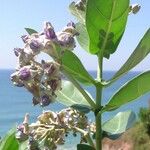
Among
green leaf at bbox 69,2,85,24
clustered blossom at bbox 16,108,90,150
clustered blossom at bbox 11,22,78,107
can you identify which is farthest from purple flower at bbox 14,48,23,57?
green leaf at bbox 69,2,85,24

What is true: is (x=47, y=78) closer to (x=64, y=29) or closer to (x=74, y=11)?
(x=64, y=29)

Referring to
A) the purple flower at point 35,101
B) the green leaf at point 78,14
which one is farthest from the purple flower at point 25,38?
the green leaf at point 78,14

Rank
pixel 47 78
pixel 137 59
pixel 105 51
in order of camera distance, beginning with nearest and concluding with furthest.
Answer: pixel 47 78 < pixel 137 59 < pixel 105 51

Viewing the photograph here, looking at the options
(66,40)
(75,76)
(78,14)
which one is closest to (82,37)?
(78,14)

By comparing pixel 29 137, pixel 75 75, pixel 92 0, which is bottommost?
pixel 29 137

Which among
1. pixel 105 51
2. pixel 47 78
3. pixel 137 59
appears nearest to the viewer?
pixel 47 78

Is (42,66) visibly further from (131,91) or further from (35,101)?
(131,91)

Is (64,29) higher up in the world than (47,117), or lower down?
higher up

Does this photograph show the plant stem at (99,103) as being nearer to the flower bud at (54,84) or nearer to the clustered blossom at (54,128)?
the clustered blossom at (54,128)

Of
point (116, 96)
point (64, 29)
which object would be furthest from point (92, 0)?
point (116, 96)
